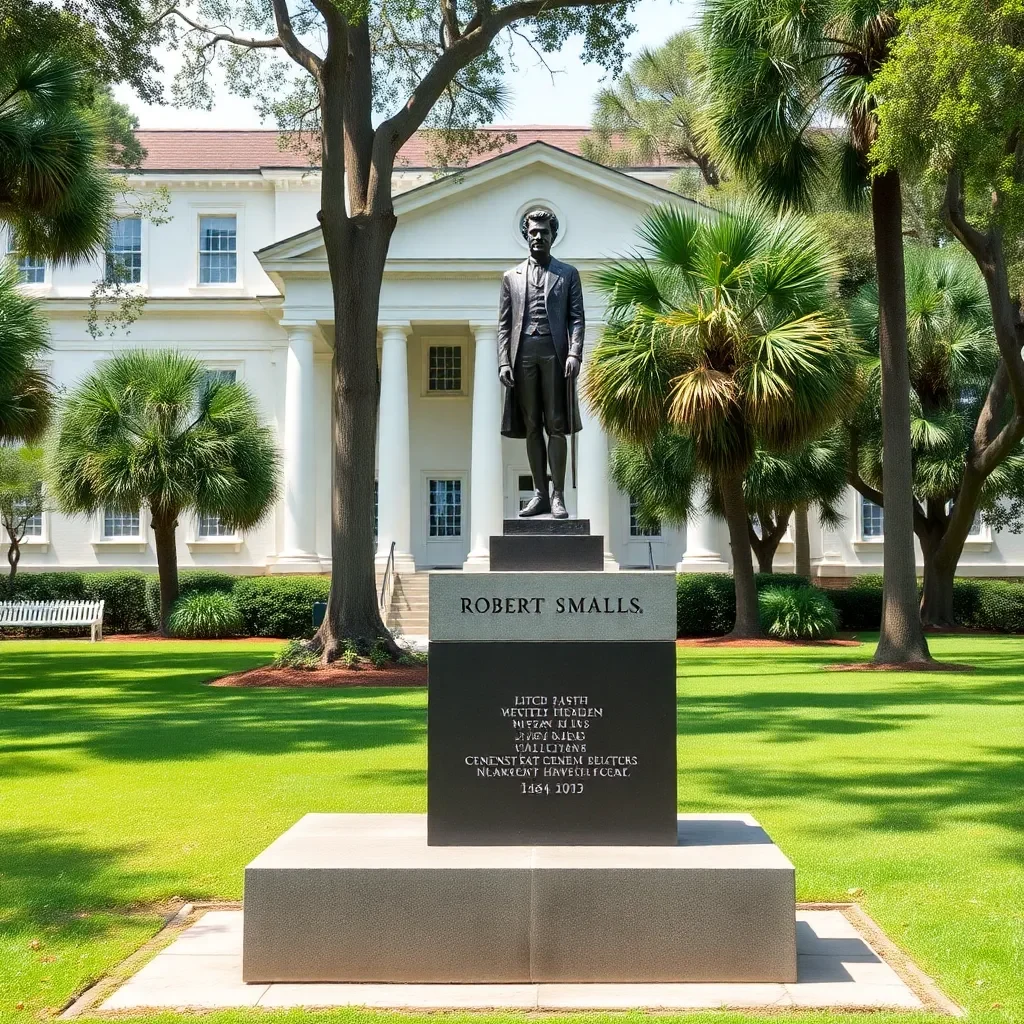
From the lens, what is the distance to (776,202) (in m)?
19.1

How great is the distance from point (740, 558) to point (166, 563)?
12585 mm

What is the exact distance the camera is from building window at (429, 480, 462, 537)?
36906 millimetres

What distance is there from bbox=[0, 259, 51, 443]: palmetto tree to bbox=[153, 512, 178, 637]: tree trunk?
13.6ft

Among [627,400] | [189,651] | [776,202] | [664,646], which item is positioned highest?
[776,202]

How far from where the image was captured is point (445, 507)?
122 ft

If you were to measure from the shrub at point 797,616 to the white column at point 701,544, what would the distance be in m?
6.02

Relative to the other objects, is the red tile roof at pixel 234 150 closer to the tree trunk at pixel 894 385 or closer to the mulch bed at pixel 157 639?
the mulch bed at pixel 157 639

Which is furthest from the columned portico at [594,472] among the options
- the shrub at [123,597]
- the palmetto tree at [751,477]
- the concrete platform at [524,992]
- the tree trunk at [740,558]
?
the concrete platform at [524,992]

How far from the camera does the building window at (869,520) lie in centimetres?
3666

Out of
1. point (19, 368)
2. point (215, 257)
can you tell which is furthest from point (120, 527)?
point (19, 368)

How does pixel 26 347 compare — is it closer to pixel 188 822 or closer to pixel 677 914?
pixel 188 822

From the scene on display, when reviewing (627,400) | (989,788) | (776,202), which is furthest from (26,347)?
(989,788)

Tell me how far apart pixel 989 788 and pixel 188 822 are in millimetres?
5551

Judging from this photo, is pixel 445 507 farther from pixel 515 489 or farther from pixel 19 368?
pixel 19 368
